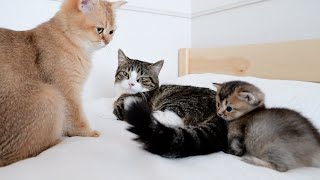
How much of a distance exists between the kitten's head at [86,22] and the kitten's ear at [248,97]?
0.59 meters

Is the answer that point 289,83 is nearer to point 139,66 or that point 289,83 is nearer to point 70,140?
point 139,66

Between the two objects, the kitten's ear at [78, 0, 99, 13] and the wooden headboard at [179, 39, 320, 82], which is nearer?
the kitten's ear at [78, 0, 99, 13]

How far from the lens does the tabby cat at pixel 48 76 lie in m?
0.91

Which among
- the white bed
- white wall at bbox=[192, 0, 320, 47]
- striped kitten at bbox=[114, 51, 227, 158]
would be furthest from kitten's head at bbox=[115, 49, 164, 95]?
white wall at bbox=[192, 0, 320, 47]

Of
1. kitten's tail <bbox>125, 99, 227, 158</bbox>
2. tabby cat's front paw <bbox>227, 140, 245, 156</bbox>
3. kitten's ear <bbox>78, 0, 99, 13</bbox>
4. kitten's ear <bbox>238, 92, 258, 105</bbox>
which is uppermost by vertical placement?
kitten's ear <bbox>78, 0, 99, 13</bbox>

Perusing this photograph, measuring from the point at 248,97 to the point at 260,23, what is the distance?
1.14 m

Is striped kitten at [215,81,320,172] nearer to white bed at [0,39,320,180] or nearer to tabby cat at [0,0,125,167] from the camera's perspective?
white bed at [0,39,320,180]

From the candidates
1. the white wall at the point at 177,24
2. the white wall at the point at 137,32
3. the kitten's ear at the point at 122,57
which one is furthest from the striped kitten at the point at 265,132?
the white wall at the point at 137,32

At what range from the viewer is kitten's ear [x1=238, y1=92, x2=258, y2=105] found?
1.03 meters

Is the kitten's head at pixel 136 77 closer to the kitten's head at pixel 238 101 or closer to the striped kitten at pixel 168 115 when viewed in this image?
the striped kitten at pixel 168 115

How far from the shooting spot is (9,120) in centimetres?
90

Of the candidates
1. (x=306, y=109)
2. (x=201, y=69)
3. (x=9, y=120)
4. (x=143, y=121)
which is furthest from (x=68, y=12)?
(x=201, y=69)

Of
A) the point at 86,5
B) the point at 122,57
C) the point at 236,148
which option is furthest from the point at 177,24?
the point at 236,148

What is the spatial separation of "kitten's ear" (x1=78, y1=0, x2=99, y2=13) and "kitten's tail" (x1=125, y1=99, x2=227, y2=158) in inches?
19.2
